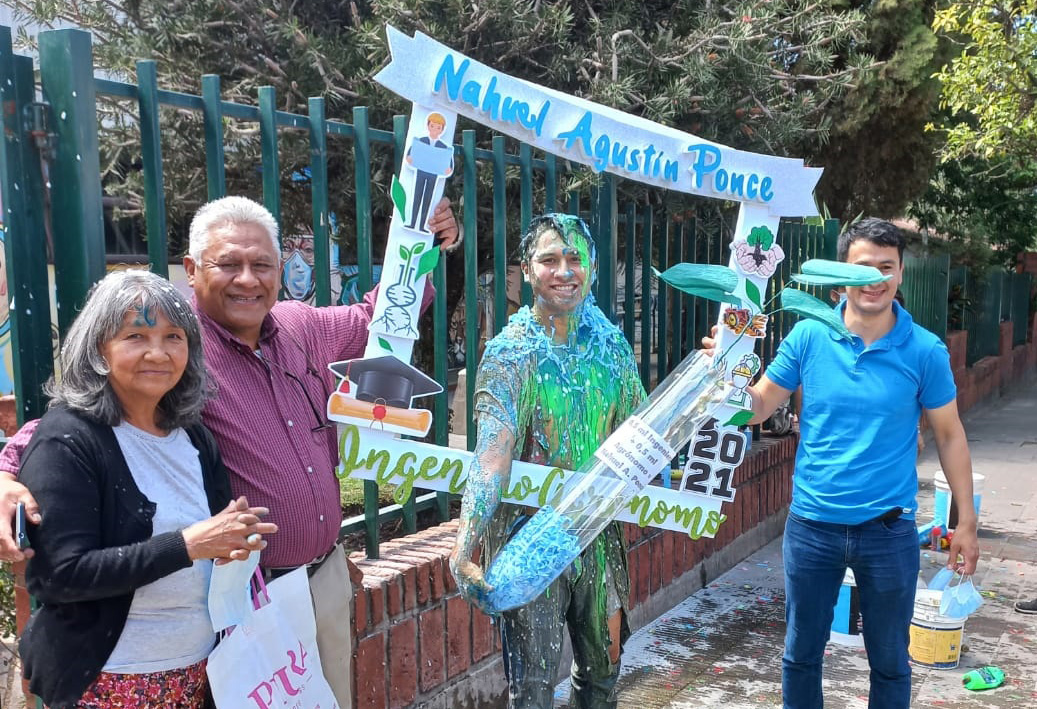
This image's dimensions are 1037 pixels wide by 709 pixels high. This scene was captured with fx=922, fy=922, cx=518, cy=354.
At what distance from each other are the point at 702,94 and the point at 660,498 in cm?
283

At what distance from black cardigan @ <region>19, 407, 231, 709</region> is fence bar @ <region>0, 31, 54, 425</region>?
2.04ft

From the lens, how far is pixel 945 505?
5.68 m

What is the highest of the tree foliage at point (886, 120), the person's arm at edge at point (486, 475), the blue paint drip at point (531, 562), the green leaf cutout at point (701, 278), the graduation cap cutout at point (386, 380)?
the tree foliage at point (886, 120)

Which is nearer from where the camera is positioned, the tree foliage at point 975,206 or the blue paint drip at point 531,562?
the blue paint drip at point 531,562

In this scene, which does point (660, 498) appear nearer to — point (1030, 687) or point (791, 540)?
point (791, 540)

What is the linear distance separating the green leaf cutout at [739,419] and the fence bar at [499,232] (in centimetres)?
105

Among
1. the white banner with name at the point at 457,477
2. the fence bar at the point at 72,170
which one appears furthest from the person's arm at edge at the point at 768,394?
the fence bar at the point at 72,170

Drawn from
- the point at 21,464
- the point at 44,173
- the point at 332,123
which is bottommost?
the point at 21,464

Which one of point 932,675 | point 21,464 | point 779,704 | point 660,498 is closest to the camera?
point 21,464

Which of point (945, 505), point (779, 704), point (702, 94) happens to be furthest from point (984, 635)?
point (702, 94)

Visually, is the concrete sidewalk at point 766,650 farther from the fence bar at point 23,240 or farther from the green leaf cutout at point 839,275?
the fence bar at point 23,240

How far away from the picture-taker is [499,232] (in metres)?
3.67

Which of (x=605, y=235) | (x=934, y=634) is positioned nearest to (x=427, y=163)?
(x=605, y=235)

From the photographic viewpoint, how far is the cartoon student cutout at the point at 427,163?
276 centimetres
